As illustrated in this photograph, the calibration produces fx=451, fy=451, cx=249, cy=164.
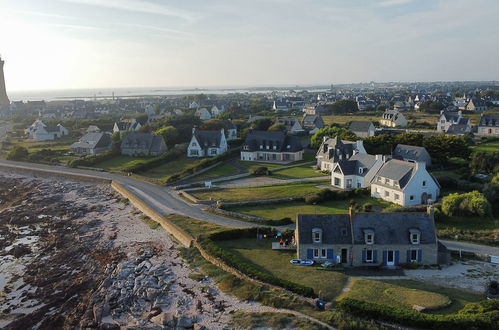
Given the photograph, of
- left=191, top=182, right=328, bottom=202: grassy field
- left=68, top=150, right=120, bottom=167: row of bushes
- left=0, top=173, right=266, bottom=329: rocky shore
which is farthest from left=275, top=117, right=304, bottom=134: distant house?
left=0, top=173, right=266, bottom=329: rocky shore

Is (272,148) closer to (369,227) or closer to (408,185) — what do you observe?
(408,185)

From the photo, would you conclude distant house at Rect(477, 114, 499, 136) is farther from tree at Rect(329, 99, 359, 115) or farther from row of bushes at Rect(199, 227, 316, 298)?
row of bushes at Rect(199, 227, 316, 298)

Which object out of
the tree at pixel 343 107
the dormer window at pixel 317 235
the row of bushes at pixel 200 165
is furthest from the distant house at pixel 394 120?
the dormer window at pixel 317 235

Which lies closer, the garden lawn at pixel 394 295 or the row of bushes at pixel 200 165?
the garden lawn at pixel 394 295

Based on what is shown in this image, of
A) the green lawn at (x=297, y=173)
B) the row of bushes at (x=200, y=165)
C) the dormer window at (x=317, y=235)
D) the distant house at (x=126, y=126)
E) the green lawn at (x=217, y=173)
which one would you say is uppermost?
the distant house at (x=126, y=126)

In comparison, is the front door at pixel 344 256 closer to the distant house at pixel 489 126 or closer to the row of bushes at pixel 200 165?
the row of bushes at pixel 200 165

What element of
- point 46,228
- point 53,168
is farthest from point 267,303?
point 53,168
